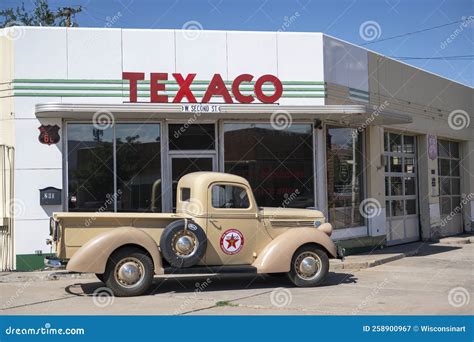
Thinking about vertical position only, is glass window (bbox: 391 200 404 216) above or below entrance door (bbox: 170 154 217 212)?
below

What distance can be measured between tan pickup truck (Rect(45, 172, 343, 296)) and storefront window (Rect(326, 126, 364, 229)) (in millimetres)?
3686

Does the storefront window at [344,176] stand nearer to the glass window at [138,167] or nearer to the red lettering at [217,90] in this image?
the red lettering at [217,90]

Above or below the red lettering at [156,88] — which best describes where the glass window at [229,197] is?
below

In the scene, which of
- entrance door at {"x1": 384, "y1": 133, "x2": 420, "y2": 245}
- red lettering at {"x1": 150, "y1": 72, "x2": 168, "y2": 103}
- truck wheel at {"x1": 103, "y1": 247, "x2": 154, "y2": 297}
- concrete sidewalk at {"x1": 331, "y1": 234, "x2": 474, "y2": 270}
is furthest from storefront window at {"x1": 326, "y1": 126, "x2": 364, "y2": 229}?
truck wheel at {"x1": 103, "y1": 247, "x2": 154, "y2": 297}

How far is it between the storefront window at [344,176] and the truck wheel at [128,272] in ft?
19.9

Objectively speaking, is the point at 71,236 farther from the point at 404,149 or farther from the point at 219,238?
the point at 404,149

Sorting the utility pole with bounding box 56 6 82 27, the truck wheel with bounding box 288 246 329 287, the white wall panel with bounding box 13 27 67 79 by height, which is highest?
the utility pole with bounding box 56 6 82 27

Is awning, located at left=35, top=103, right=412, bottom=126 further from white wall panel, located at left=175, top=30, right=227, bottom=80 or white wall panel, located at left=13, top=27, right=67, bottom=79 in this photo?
white wall panel, located at left=175, top=30, right=227, bottom=80

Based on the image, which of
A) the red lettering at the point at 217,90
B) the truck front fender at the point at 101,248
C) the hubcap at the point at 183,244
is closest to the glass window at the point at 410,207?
the red lettering at the point at 217,90

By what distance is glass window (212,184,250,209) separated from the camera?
392 inches

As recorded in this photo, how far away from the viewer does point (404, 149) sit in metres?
18.0

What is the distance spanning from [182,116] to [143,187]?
68.8 inches

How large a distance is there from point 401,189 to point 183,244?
→ 32.7ft

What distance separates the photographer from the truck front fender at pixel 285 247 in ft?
32.1
